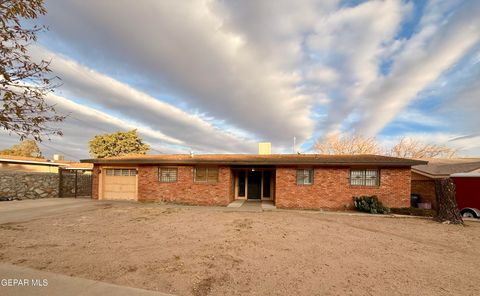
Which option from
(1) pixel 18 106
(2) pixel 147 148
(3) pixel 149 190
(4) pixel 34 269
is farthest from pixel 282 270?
(2) pixel 147 148

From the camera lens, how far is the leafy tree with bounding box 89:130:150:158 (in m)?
35.9

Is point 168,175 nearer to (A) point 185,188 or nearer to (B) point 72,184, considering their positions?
(A) point 185,188

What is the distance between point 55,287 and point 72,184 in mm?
17467

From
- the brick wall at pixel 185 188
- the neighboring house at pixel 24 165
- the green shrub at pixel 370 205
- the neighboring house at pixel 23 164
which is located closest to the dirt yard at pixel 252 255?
the green shrub at pixel 370 205

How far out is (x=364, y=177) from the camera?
45.2 ft

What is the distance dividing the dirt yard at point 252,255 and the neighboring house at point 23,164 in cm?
2134

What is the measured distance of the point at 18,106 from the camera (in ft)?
10.2

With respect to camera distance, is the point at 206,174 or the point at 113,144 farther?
the point at 113,144

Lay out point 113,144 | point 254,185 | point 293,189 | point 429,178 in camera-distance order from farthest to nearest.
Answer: point 113,144, point 254,185, point 429,178, point 293,189

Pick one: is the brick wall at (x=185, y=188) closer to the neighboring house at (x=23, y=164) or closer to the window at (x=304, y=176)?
the window at (x=304, y=176)

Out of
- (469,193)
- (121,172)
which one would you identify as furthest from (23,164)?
(469,193)

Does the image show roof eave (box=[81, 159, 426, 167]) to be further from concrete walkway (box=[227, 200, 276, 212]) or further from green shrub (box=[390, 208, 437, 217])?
concrete walkway (box=[227, 200, 276, 212])

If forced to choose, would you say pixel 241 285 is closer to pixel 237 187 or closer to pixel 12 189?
pixel 237 187

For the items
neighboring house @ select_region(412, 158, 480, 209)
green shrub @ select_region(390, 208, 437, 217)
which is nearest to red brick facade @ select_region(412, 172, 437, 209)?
neighboring house @ select_region(412, 158, 480, 209)
